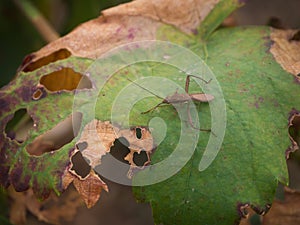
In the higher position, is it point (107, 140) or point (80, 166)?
point (107, 140)

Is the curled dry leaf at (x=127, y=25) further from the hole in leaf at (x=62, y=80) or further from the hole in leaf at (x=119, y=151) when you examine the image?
the hole in leaf at (x=119, y=151)

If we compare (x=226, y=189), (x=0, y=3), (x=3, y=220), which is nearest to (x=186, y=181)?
(x=226, y=189)

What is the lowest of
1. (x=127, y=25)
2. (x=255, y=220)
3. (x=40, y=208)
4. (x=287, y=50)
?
(x=255, y=220)

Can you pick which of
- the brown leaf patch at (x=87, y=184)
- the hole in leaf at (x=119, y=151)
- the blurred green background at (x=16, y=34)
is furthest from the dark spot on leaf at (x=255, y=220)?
the blurred green background at (x=16, y=34)

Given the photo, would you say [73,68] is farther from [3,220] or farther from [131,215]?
[131,215]

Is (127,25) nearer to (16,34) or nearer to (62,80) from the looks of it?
(62,80)

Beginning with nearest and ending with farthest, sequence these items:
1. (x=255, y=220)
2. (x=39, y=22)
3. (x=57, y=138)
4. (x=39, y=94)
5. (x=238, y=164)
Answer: (x=238, y=164) → (x=39, y=94) → (x=255, y=220) → (x=57, y=138) → (x=39, y=22)

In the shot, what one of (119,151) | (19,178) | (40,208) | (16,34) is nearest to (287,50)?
(119,151)

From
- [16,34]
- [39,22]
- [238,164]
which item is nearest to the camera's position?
[238,164]
